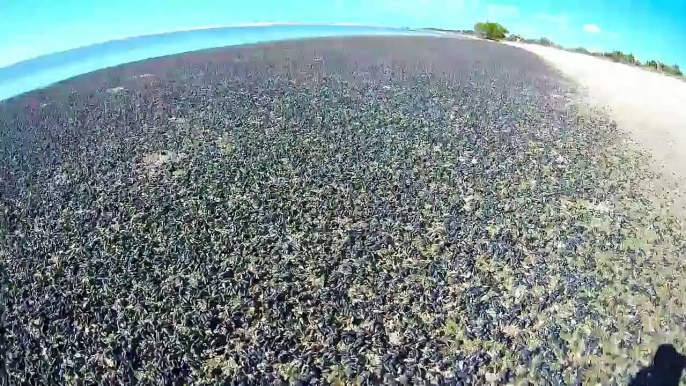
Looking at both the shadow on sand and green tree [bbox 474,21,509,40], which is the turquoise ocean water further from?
green tree [bbox 474,21,509,40]

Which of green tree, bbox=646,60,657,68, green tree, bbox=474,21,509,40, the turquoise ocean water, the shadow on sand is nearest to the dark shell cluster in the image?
the shadow on sand

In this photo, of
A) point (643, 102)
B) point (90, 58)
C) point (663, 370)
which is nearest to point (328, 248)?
point (663, 370)

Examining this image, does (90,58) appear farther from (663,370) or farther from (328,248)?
(663,370)

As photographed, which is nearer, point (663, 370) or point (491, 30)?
point (663, 370)

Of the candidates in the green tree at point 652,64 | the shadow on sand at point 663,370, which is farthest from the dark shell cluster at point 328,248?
the green tree at point 652,64

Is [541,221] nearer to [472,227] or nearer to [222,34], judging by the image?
[472,227]

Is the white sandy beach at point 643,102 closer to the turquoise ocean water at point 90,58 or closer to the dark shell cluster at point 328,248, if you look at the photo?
the dark shell cluster at point 328,248
